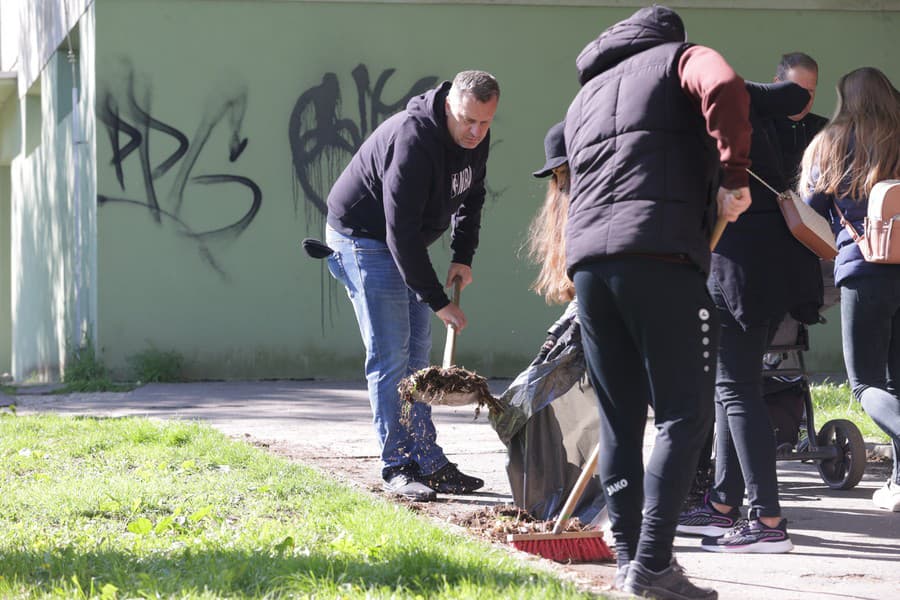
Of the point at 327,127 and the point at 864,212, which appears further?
the point at 327,127

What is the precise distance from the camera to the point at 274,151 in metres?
10.9

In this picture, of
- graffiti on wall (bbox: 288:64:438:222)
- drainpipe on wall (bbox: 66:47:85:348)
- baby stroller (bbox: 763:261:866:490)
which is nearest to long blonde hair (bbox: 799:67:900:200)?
baby stroller (bbox: 763:261:866:490)

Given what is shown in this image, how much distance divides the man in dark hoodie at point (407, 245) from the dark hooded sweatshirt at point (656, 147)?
1.55m

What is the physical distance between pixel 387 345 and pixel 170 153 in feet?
19.0

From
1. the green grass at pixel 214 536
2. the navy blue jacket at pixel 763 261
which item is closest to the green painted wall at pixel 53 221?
the green grass at pixel 214 536

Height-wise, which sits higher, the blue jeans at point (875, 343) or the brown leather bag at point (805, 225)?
the brown leather bag at point (805, 225)

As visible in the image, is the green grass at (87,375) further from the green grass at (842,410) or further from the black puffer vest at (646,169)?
the black puffer vest at (646,169)

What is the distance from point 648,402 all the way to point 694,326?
1.18ft

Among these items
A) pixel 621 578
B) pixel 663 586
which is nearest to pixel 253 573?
pixel 621 578

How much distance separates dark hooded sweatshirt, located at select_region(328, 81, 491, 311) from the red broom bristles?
52.7 inches

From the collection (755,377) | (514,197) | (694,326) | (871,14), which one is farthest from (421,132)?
(871,14)

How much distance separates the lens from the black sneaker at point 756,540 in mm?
4477

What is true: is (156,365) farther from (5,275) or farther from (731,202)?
(5,275)

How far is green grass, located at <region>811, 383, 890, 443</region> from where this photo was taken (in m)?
7.04
